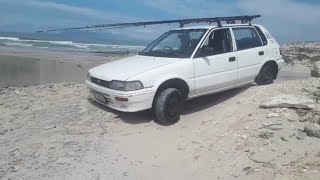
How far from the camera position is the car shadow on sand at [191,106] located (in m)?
8.20

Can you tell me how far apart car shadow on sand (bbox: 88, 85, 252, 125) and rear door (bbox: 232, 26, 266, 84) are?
0.45m

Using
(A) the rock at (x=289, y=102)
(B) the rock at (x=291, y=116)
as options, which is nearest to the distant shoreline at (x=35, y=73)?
(A) the rock at (x=289, y=102)

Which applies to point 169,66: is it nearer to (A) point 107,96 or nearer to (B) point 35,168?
(A) point 107,96

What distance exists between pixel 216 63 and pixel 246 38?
1.47m

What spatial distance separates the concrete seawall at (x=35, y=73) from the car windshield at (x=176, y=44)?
6.46m

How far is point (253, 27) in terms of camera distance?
395 inches

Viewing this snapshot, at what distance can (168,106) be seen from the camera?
7.80 meters

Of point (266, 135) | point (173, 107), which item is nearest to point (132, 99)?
point (173, 107)

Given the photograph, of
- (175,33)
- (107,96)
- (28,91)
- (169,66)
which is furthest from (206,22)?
(28,91)

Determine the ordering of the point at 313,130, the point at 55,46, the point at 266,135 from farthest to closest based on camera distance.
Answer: the point at 55,46, the point at 266,135, the point at 313,130

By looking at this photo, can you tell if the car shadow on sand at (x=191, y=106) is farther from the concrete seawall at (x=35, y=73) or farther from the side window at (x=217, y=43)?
the concrete seawall at (x=35, y=73)

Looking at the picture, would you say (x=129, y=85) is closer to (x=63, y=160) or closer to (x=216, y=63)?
(x=63, y=160)

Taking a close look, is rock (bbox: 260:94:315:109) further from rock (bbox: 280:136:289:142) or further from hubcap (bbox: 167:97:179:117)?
hubcap (bbox: 167:97:179:117)

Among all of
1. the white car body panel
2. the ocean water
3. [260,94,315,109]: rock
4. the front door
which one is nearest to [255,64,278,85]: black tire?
the white car body panel
